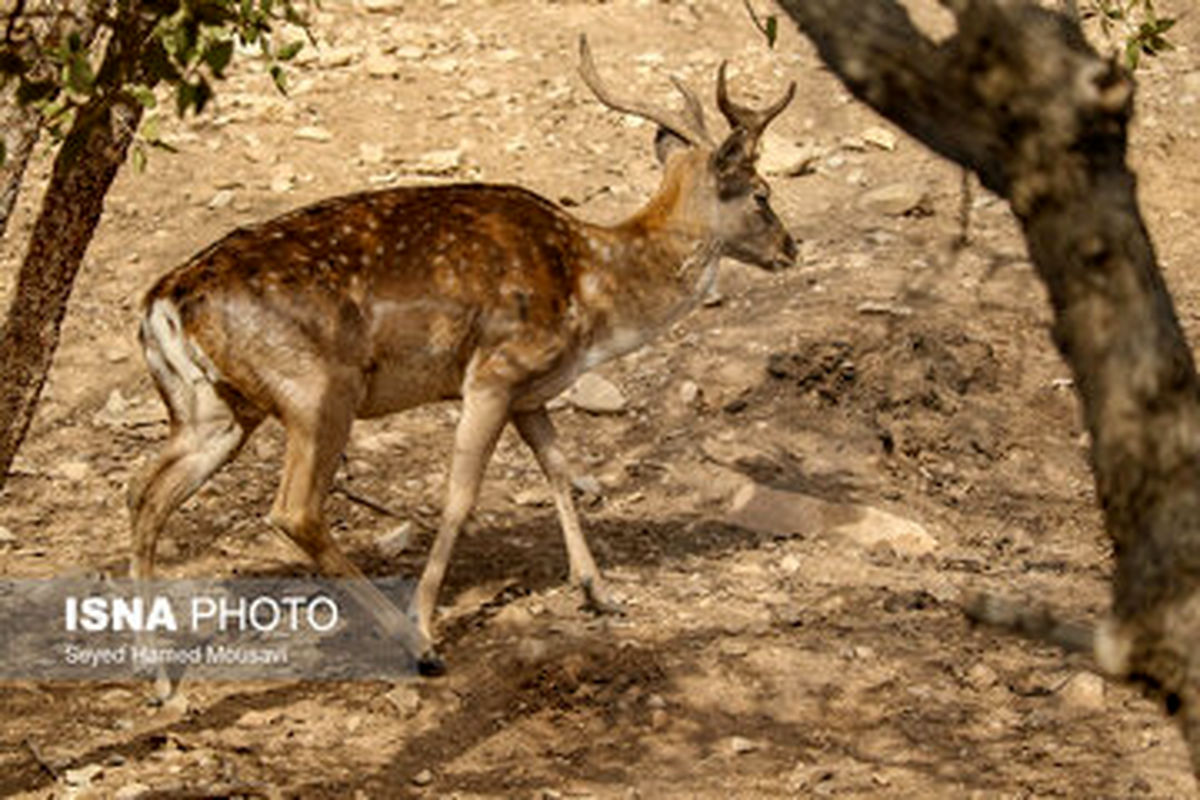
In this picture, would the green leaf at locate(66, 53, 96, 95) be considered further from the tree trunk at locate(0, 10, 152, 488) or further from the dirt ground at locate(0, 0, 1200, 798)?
the dirt ground at locate(0, 0, 1200, 798)

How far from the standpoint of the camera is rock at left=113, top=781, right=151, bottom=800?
6.60 metres

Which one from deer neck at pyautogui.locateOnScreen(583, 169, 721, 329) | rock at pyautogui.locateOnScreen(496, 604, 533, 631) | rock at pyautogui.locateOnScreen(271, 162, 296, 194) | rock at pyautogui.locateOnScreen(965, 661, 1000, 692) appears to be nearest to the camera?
rock at pyautogui.locateOnScreen(965, 661, 1000, 692)

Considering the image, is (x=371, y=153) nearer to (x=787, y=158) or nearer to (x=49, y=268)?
(x=787, y=158)

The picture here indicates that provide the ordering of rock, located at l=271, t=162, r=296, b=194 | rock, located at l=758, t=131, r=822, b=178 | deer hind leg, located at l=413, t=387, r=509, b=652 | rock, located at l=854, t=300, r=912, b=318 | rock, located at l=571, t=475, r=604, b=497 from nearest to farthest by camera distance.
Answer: deer hind leg, located at l=413, t=387, r=509, b=652, rock, located at l=571, t=475, r=604, b=497, rock, located at l=854, t=300, r=912, b=318, rock, located at l=271, t=162, r=296, b=194, rock, located at l=758, t=131, r=822, b=178

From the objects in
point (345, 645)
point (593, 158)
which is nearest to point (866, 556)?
point (345, 645)

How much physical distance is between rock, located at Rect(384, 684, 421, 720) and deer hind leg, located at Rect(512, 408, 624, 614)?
90cm

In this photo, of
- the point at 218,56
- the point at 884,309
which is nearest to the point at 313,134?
the point at 884,309

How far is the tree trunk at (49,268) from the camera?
7203 mm

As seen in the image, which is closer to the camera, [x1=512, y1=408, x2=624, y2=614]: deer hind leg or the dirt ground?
the dirt ground

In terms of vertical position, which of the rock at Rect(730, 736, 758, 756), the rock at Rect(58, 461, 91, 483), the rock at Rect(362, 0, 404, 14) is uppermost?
the rock at Rect(362, 0, 404, 14)

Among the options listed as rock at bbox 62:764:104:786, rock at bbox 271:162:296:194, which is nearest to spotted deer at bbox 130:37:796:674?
rock at bbox 62:764:104:786

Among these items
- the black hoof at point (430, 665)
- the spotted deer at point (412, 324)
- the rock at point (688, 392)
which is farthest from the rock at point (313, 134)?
the black hoof at point (430, 665)

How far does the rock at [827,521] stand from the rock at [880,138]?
4523 millimetres

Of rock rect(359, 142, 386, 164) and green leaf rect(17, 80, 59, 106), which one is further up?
green leaf rect(17, 80, 59, 106)
